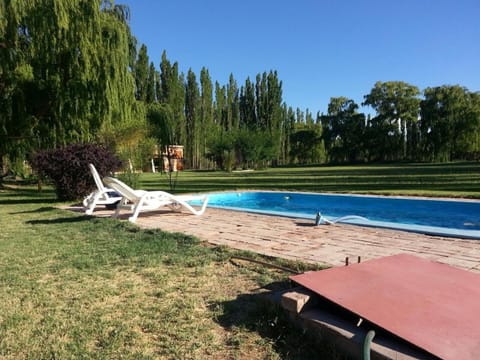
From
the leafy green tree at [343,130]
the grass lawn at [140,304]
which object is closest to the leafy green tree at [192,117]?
the leafy green tree at [343,130]

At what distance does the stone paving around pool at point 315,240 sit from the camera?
12.3 feet

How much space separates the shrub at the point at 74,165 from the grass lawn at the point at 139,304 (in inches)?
213

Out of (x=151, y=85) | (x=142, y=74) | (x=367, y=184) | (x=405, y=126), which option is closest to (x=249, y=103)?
(x=151, y=85)

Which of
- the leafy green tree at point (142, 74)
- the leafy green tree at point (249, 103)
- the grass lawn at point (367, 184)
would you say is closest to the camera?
the grass lawn at point (367, 184)

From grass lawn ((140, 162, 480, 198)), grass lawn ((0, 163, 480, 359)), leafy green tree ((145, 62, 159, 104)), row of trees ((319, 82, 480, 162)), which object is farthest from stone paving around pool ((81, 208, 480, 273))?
row of trees ((319, 82, 480, 162))

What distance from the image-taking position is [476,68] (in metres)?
28.3

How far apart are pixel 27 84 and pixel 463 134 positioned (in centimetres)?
4387

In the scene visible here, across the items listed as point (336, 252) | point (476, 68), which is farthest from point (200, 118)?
point (336, 252)

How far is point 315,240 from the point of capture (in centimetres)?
460

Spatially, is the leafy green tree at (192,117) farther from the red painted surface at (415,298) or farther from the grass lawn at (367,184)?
the red painted surface at (415,298)

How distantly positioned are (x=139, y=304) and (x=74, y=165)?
8144 mm

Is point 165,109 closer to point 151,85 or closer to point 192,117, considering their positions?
point 151,85

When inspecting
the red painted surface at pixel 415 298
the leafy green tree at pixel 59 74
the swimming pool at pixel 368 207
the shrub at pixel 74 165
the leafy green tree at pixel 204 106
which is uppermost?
the leafy green tree at pixel 204 106

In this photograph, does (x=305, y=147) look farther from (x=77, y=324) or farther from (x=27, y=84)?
(x=77, y=324)
